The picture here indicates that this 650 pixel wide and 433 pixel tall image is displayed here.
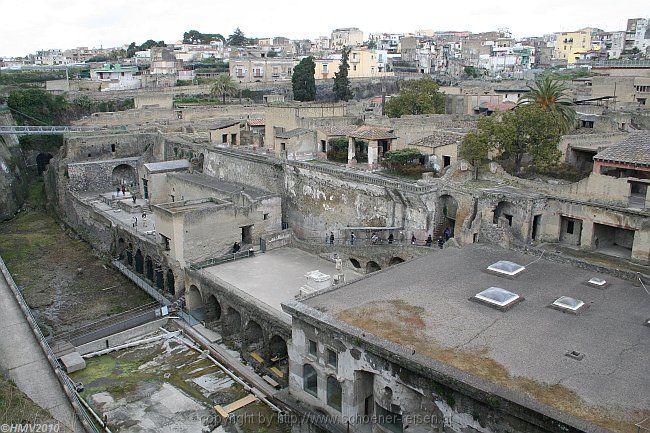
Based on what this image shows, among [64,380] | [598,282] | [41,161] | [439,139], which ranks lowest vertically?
[64,380]

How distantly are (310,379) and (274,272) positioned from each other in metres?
9.36

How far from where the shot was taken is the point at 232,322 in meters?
26.1

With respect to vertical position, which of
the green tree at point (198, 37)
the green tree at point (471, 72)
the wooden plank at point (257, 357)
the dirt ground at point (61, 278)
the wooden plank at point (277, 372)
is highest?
the green tree at point (198, 37)

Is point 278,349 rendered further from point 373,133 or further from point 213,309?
point 373,133

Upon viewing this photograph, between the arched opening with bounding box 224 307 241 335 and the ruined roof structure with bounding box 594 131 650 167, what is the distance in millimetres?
17236

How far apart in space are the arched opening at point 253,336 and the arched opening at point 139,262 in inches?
489

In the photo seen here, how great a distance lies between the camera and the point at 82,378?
23.3m

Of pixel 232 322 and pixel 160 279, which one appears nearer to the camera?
pixel 232 322

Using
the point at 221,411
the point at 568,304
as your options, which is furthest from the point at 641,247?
the point at 221,411

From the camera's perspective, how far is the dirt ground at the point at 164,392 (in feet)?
67.1

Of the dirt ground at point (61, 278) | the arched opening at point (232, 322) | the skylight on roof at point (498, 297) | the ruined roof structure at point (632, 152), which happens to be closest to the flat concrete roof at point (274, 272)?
the arched opening at point (232, 322)

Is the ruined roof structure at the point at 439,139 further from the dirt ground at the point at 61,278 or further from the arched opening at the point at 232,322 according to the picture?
the dirt ground at the point at 61,278

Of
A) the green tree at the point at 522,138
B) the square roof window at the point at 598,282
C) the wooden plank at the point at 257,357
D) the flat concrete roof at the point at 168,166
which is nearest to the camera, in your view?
the square roof window at the point at 598,282

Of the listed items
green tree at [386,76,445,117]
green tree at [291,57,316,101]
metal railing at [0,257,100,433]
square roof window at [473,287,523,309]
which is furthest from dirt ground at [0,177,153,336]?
green tree at [291,57,316,101]
